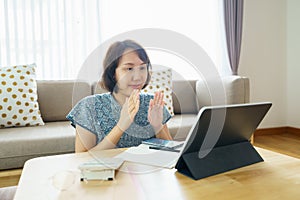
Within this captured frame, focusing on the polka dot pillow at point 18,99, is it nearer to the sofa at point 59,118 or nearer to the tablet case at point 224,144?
the sofa at point 59,118

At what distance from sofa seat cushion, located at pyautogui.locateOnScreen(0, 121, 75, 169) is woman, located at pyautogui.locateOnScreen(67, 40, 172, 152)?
57 cm

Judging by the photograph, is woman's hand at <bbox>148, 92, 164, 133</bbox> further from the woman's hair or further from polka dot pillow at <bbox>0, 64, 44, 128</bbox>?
polka dot pillow at <bbox>0, 64, 44, 128</bbox>

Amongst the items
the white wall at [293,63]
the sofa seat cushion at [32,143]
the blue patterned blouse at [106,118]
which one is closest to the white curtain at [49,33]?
the sofa seat cushion at [32,143]

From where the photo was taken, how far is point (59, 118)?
84.1 inches

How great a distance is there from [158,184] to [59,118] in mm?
1606

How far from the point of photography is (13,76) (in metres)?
1.98

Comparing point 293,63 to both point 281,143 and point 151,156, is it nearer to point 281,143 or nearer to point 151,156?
point 281,143

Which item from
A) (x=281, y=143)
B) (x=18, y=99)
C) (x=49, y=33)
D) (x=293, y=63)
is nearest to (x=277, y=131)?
(x=281, y=143)

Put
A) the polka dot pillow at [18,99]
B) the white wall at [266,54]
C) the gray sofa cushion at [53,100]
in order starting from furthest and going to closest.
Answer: the white wall at [266,54]
the gray sofa cushion at [53,100]
the polka dot pillow at [18,99]

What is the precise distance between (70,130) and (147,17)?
1.44 meters

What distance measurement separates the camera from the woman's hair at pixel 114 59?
908 mm

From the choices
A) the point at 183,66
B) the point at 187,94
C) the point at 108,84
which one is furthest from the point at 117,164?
the point at 187,94

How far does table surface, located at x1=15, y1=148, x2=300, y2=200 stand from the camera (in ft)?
2.05

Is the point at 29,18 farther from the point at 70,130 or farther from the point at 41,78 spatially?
the point at 70,130
